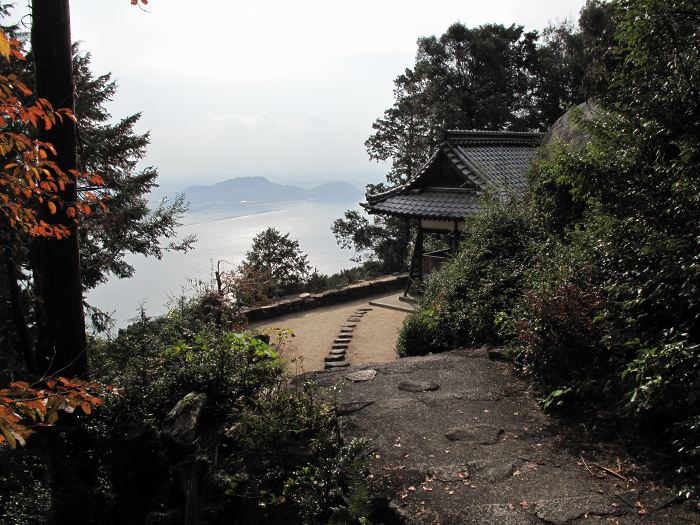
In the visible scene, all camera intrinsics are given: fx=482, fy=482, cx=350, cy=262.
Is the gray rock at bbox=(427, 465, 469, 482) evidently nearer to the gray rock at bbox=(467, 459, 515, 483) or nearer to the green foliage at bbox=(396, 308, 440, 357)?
the gray rock at bbox=(467, 459, 515, 483)

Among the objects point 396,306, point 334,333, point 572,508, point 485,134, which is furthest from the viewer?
point 485,134

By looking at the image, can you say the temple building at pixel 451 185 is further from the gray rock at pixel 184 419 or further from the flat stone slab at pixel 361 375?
the gray rock at pixel 184 419

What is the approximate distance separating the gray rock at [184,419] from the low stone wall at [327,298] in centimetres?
657

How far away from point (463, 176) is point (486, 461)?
382 inches

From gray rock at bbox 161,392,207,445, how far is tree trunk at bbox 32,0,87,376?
1.48m

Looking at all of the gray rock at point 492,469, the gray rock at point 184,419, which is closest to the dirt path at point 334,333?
the gray rock at point 184,419

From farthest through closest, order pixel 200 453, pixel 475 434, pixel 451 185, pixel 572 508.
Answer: pixel 451 185 → pixel 200 453 → pixel 475 434 → pixel 572 508

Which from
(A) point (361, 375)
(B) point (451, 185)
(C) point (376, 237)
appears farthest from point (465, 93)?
(A) point (361, 375)

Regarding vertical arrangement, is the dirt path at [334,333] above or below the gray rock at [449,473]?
below

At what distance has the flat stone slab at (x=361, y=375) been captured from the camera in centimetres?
591

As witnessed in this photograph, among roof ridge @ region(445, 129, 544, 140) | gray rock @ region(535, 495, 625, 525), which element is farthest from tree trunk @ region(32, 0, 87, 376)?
roof ridge @ region(445, 129, 544, 140)

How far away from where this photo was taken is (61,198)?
547 centimetres

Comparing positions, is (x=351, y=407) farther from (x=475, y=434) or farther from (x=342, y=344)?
(x=342, y=344)

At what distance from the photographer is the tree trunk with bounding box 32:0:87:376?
523 cm
